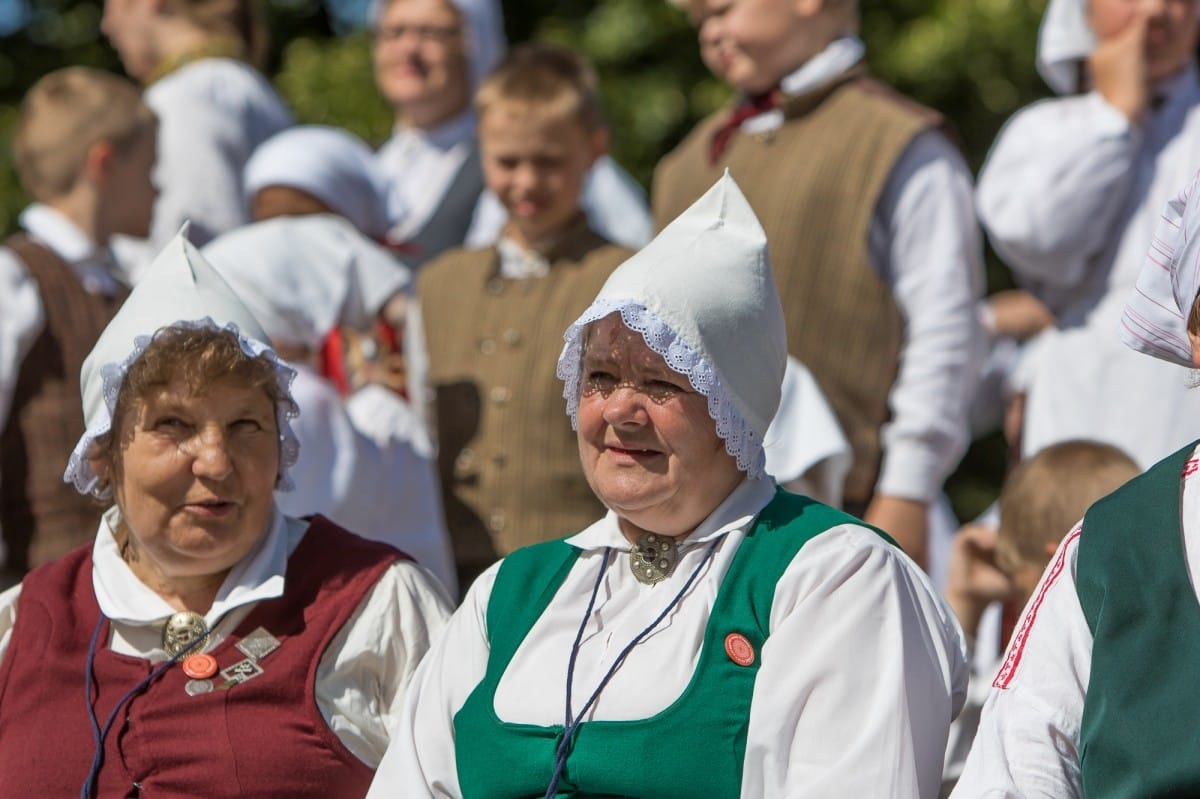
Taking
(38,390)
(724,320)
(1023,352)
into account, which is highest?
(724,320)

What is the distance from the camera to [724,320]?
371cm

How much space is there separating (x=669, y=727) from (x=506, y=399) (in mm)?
2193

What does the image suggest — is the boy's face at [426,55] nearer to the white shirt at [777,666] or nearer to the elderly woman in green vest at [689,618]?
the elderly woman in green vest at [689,618]

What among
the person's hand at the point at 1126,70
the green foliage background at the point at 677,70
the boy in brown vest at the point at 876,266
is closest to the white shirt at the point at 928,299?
the boy in brown vest at the point at 876,266

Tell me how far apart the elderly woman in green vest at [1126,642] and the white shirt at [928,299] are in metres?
1.98

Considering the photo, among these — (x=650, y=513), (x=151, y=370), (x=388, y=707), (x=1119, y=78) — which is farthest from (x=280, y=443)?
(x=1119, y=78)

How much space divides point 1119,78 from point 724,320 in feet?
7.26

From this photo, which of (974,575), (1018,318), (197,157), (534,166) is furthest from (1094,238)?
(197,157)

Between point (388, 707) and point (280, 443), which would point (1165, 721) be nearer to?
point (388, 707)

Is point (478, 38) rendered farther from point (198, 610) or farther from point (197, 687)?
point (197, 687)

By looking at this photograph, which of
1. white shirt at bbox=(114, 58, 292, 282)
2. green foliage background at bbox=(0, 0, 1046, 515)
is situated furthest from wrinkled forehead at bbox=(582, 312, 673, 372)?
green foliage background at bbox=(0, 0, 1046, 515)

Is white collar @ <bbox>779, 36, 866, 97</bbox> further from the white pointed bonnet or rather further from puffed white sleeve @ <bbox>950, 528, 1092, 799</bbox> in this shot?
puffed white sleeve @ <bbox>950, 528, 1092, 799</bbox>

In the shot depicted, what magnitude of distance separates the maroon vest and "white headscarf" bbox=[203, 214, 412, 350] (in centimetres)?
148

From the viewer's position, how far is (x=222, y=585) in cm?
417
